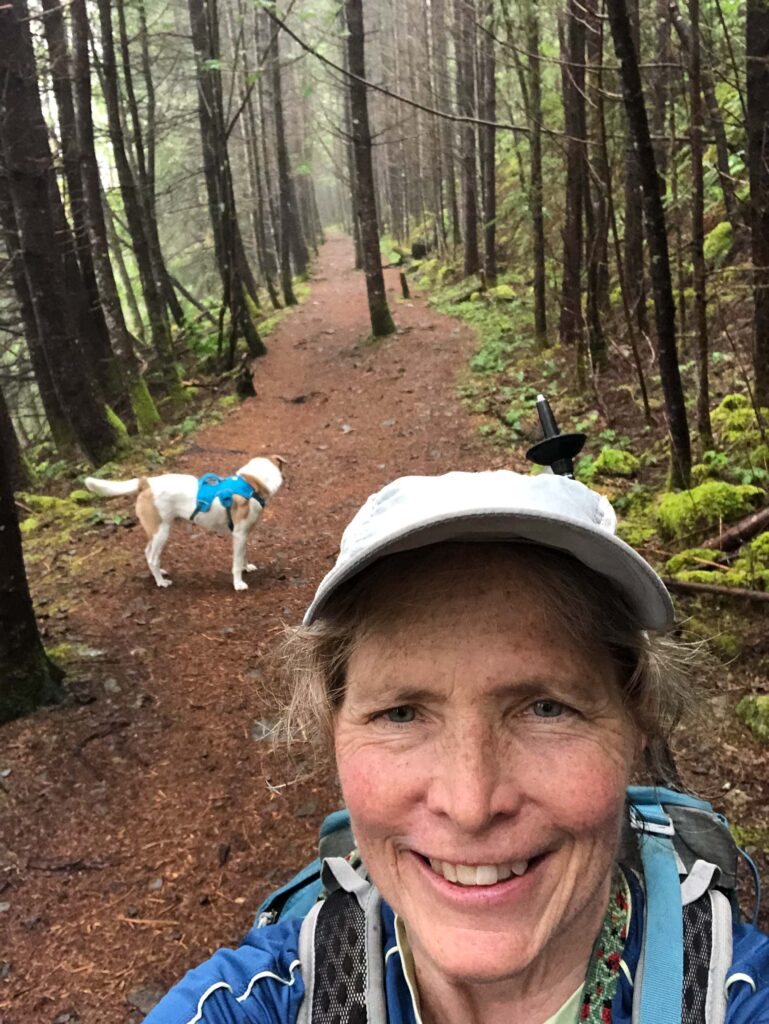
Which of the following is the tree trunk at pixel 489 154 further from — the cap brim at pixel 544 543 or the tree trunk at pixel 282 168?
the cap brim at pixel 544 543

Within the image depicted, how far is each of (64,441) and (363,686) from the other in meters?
11.6

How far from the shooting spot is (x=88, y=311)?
11727mm

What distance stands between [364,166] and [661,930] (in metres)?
15.7

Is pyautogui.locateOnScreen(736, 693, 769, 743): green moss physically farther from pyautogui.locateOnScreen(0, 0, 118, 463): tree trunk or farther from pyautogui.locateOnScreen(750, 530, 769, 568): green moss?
pyautogui.locateOnScreen(0, 0, 118, 463): tree trunk

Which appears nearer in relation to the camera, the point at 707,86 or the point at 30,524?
the point at 707,86

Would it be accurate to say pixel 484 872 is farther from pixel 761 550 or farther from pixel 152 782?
pixel 761 550

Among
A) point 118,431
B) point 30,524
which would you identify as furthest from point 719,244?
point 30,524

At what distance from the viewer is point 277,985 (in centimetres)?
137

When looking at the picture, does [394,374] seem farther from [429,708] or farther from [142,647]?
[429,708]

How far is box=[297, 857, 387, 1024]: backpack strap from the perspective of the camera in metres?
1.31

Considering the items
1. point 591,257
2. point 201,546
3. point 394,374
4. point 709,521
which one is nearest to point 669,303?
point 709,521

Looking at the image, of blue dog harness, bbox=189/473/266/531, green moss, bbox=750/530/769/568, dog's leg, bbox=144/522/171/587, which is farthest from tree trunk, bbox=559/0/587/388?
dog's leg, bbox=144/522/171/587

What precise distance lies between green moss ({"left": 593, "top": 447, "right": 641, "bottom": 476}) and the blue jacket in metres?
6.32

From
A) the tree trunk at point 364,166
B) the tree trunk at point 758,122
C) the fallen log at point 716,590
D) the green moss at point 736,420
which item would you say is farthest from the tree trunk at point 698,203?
the tree trunk at point 364,166
